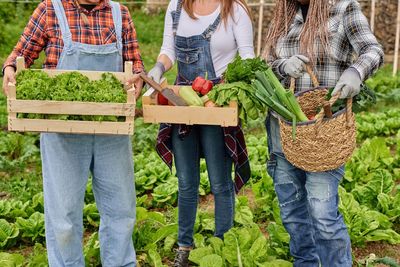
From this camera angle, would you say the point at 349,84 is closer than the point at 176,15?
Yes

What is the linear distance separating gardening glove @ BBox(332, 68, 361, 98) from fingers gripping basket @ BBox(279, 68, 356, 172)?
4cm

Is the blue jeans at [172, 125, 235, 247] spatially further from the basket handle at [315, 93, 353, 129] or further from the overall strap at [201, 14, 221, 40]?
the basket handle at [315, 93, 353, 129]

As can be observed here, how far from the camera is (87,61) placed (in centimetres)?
378

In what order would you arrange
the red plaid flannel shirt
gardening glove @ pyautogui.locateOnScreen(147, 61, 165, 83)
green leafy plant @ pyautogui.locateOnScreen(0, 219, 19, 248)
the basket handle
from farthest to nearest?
green leafy plant @ pyautogui.locateOnScreen(0, 219, 19, 248) → gardening glove @ pyautogui.locateOnScreen(147, 61, 165, 83) → the red plaid flannel shirt → the basket handle

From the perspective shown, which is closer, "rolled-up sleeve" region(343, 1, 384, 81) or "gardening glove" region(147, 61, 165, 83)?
"rolled-up sleeve" region(343, 1, 384, 81)

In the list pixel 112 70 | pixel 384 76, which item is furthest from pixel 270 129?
pixel 384 76

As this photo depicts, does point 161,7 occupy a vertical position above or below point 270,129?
above

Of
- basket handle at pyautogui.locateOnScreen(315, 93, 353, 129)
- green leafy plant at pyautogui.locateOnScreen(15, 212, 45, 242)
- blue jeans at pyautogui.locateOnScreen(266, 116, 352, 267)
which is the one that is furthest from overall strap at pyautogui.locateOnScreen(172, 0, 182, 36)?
green leafy plant at pyautogui.locateOnScreen(15, 212, 45, 242)

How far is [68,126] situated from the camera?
3496mm

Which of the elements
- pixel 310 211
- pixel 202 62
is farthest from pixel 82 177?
pixel 310 211

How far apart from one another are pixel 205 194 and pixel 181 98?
240 cm

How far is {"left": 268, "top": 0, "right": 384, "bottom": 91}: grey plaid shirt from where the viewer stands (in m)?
3.51

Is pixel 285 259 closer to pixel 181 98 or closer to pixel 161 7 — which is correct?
pixel 181 98

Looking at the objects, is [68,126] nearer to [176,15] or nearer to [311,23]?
[176,15]
